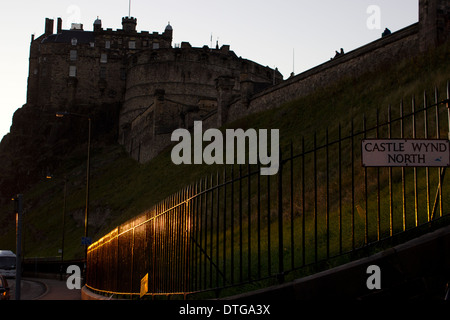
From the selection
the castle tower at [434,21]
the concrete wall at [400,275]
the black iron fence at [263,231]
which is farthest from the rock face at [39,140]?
the concrete wall at [400,275]

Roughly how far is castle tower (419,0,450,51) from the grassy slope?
977mm

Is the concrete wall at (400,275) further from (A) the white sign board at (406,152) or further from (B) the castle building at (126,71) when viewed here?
(B) the castle building at (126,71)

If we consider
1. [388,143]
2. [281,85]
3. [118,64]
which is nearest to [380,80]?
[281,85]

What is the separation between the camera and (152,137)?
6419 cm

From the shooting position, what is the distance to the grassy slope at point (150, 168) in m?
28.9

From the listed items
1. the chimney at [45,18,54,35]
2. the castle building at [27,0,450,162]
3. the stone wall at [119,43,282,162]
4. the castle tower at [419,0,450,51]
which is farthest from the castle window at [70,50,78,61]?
the castle tower at [419,0,450,51]

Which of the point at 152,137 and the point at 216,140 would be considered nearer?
the point at 216,140

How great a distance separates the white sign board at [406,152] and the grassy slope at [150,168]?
34.1 ft

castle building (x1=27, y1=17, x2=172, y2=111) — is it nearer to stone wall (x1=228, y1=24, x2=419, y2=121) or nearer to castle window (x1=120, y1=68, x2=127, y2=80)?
castle window (x1=120, y1=68, x2=127, y2=80)

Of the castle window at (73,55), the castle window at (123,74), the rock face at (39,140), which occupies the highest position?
the castle window at (73,55)

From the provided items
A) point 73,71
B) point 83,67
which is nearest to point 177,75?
point 83,67

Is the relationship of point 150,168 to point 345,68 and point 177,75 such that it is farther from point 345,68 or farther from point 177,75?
point 177,75
